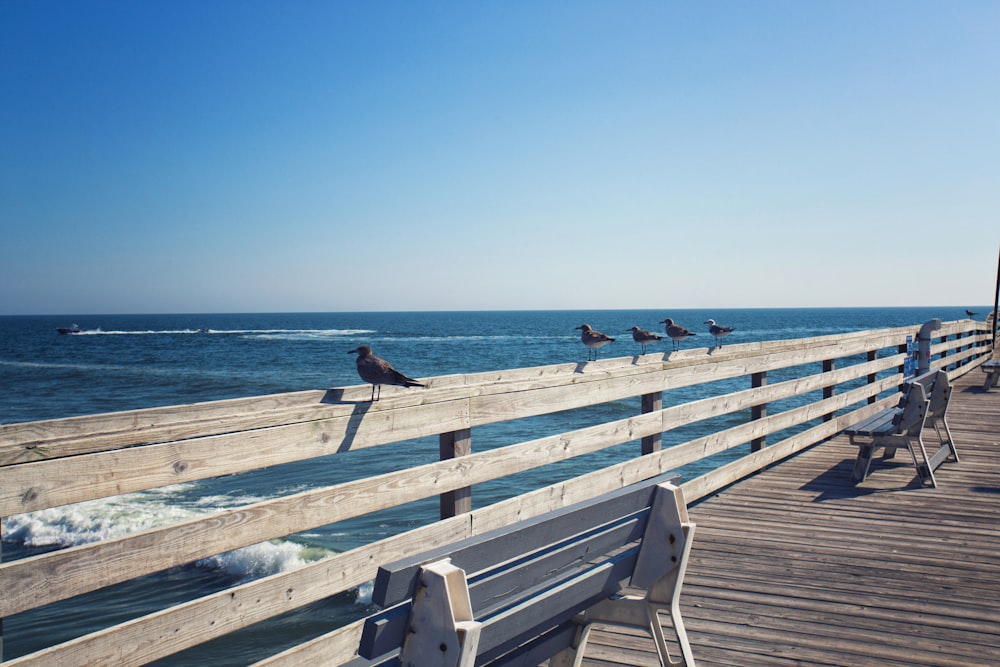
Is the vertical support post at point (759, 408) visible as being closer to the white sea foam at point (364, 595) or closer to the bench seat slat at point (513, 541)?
the white sea foam at point (364, 595)

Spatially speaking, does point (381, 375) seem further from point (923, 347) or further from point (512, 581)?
point (923, 347)

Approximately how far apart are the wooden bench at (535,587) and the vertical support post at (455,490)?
924mm

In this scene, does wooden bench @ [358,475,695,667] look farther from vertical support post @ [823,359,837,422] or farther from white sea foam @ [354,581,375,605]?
vertical support post @ [823,359,837,422]

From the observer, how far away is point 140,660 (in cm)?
213

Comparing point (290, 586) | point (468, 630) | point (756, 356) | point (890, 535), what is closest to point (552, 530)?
point (468, 630)

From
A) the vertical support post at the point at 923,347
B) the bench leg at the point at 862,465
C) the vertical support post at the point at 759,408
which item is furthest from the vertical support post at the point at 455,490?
the vertical support post at the point at 923,347

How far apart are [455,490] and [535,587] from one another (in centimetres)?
121

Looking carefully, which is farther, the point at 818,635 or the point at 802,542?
the point at 802,542

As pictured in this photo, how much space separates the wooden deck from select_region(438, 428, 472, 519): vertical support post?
0.83 meters

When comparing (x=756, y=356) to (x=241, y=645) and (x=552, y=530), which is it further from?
(x=241, y=645)

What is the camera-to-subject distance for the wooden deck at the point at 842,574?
3146 mm

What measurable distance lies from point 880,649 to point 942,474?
13.3 ft

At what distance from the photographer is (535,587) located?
209 centimetres

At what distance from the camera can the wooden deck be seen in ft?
10.3
